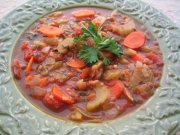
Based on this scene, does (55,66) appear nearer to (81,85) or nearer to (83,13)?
(81,85)

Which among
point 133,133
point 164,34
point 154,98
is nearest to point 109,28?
point 164,34

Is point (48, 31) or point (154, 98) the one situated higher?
point (48, 31)

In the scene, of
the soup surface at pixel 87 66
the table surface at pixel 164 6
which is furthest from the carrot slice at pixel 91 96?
the table surface at pixel 164 6

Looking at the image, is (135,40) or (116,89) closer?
(116,89)

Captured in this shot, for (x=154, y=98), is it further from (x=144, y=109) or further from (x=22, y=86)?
(x=22, y=86)

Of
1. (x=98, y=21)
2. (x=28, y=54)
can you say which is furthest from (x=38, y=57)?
(x=98, y=21)
